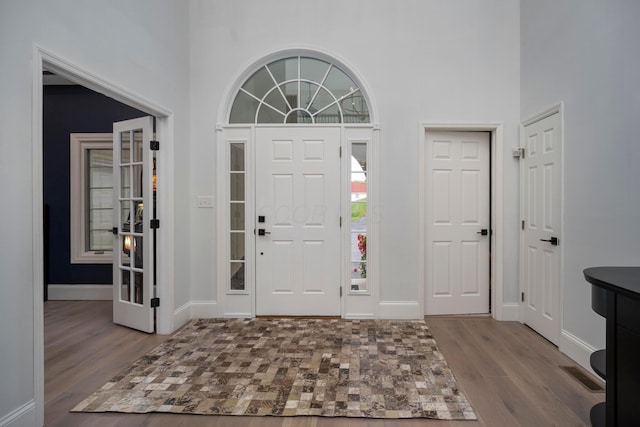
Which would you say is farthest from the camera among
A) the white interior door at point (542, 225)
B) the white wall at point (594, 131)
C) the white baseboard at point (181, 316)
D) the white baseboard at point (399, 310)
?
the white baseboard at point (399, 310)

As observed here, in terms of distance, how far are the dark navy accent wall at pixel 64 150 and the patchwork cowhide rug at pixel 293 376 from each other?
237 centimetres

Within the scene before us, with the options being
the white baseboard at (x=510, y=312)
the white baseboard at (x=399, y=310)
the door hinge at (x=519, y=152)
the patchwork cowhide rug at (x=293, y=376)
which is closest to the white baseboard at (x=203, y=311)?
the patchwork cowhide rug at (x=293, y=376)

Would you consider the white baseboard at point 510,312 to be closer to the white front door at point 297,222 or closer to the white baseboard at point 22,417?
the white front door at point 297,222

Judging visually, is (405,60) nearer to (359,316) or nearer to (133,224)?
(359,316)

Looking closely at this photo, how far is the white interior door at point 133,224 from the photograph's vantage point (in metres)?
3.31

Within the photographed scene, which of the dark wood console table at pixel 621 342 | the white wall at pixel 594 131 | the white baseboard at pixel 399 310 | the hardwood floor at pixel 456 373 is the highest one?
the white wall at pixel 594 131

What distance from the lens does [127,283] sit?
138 inches

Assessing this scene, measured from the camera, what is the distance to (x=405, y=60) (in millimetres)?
3664

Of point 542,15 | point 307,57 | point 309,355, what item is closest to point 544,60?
point 542,15

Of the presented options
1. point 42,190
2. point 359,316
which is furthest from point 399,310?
point 42,190

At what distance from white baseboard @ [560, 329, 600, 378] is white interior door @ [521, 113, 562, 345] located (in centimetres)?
11

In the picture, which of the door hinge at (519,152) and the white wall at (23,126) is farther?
the door hinge at (519,152)

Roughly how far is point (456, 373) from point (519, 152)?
2.37 meters

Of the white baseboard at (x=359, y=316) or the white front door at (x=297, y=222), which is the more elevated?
the white front door at (x=297, y=222)
